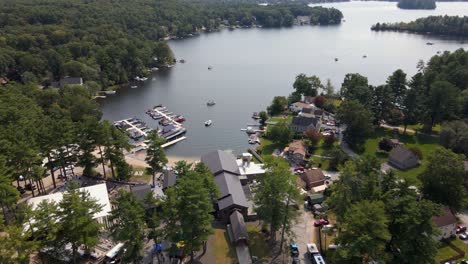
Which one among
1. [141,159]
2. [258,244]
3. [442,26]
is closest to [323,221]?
[258,244]

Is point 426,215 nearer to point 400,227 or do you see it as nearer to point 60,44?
point 400,227

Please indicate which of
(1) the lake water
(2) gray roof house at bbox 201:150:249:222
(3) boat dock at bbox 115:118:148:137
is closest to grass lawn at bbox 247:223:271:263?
(2) gray roof house at bbox 201:150:249:222

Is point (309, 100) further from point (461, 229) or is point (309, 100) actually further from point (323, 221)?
point (461, 229)

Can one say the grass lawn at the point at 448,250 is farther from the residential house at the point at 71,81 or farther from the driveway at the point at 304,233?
the residential house at the point at 71,81

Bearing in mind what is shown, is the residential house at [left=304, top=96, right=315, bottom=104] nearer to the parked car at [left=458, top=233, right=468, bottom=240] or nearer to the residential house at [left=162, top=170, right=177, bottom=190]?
the residential house at [left=162, top=170, right=177, bottom=190]

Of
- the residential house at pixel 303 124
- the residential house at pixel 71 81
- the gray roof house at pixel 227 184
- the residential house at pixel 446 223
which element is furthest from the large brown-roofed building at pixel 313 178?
the residential house at pixel 71 81

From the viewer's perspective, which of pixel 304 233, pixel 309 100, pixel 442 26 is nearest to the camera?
pixel 304 233

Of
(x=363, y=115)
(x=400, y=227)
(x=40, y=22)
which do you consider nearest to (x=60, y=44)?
(x=40, y=22)
